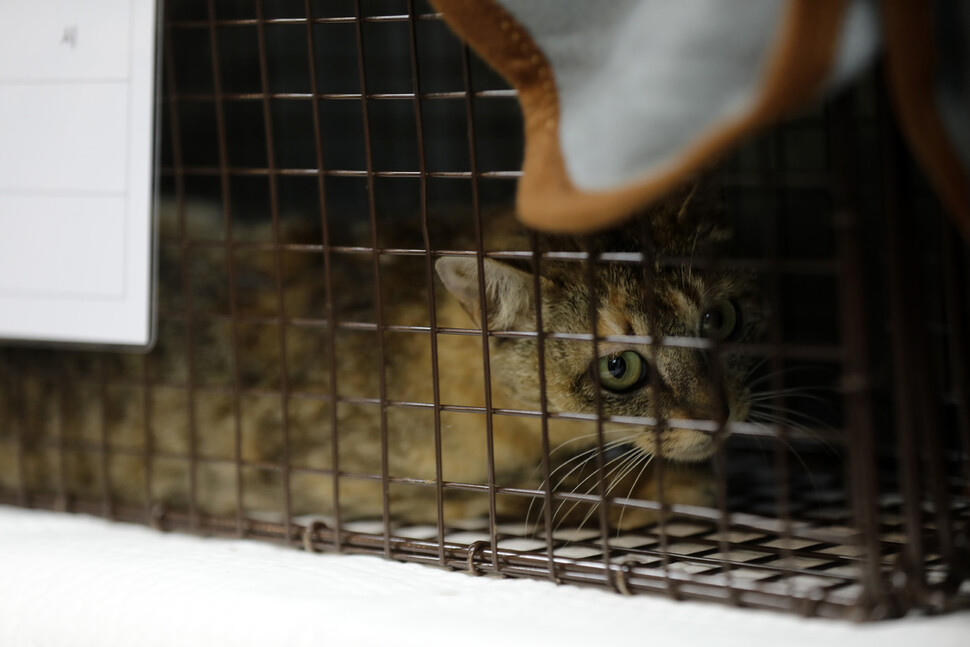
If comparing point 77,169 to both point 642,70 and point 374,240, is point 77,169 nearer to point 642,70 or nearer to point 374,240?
point 374,240

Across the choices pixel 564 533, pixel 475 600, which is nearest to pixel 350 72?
pixel 564 533

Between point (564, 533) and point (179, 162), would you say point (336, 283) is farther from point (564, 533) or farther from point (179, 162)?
point (564, 533)

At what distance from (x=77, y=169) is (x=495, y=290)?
0.53 metres

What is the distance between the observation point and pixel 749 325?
3.97ft

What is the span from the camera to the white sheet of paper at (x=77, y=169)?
1056 mm

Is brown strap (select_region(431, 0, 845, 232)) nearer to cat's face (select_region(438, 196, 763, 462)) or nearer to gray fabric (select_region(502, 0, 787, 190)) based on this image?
gray fabric (select_region(502, 0, 787, 190))

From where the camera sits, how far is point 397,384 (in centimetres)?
122

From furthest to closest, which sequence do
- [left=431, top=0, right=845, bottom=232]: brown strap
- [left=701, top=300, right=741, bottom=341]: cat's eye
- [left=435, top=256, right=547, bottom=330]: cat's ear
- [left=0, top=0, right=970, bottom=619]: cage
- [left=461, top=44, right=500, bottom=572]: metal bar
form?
1. [left=701, top=300, right=741, bottom=341]: cat's eye
2. [left=435, top=256, right=547, bottom=330]: cat's ear
3. [left=461, top=44, right=500, bottom=572]: metal bar
4. [left=0, top=0, right=970, bottom=619]: cage
5. [left=431, top=0, right=845, bottom=232]: brown strap

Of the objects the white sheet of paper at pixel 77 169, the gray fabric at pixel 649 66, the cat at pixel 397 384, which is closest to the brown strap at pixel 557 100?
the gray fabric at pixel 649 66

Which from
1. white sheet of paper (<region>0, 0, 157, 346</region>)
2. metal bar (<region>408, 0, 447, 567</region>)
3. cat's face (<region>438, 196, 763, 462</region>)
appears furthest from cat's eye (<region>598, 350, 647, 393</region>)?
white sheet of paper (<region>0, 0, 157, 346</region>)

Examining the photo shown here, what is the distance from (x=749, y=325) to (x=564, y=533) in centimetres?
38

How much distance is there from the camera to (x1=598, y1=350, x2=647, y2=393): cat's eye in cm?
106

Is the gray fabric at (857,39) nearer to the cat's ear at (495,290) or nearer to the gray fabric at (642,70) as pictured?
the gray fabric at (642,70)

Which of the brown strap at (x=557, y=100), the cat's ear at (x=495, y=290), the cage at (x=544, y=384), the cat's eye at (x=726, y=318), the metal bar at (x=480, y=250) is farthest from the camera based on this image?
the cat's eye at (x=726, y=318)
